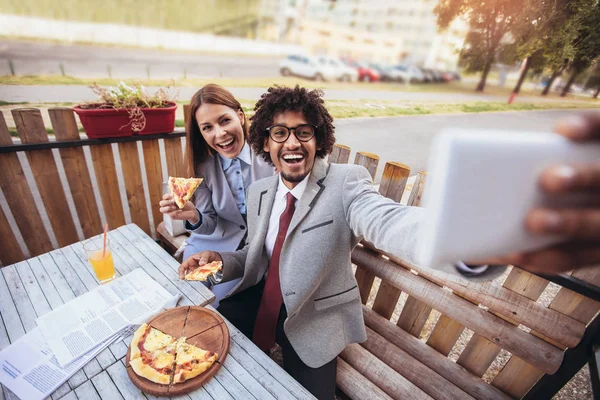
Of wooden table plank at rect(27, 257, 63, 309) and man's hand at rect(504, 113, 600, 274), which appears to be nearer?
man's hand at rect(504, 113, 600, 274)

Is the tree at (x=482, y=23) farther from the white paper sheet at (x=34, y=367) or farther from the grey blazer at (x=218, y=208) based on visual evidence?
the white paper sheet at (x=34, y=367)

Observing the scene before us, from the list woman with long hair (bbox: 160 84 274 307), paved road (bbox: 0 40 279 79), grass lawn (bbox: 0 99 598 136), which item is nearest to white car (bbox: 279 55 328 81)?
paved road (bbox: 0 40 279 79)

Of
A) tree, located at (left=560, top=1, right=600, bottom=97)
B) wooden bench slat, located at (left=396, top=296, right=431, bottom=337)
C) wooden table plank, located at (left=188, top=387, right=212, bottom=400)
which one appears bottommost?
wooden bench slat, located at (left=396, top=296, right=431, bottom=337)

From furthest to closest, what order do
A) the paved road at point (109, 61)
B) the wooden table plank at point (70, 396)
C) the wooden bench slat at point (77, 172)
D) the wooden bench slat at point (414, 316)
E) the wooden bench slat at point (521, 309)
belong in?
the paved road at point (109, 61), the wooden bench slat at point (77, 172), the wooden bench slat at point (414, 316), the wooden bench slat at point (521, 309), the wooden table plank at point (70, 396)

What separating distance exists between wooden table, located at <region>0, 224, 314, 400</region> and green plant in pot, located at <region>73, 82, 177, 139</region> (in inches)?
43.5

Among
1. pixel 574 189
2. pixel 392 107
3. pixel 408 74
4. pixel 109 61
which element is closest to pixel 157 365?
pixel 574 189

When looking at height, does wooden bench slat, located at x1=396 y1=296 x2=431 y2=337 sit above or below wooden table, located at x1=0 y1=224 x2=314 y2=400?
below

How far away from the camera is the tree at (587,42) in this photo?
1.15 meters

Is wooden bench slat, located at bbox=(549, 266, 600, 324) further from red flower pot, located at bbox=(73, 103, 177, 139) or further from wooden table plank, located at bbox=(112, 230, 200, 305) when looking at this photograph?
red flower pot, located at bbox=(73, 103, 177, 139)

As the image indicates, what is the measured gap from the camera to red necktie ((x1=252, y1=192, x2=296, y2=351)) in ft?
5.30

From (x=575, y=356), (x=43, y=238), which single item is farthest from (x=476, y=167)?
(x=43, y=238)

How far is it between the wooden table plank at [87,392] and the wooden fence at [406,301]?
137 cm

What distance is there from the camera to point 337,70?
13.1 meters

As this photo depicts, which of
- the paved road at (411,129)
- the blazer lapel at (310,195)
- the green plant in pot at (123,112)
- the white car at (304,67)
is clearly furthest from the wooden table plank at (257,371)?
the white car at (304,67)
